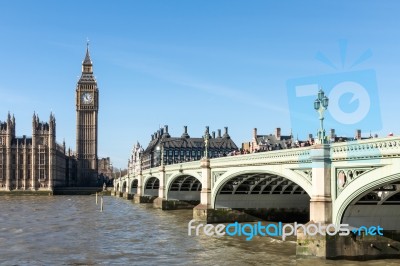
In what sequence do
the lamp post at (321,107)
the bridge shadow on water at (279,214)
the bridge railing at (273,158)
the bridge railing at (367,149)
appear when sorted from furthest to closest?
the bridge shadow on water at (279,214), the bridge railing at (273,158), the lamp post at (321,107), the bridge railing at (367,149)

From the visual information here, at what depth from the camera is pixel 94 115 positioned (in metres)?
188

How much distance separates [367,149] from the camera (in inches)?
930

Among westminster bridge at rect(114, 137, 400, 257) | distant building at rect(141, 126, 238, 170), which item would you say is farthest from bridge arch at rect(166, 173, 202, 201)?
distant building at rect(141, 126, 238, 170)

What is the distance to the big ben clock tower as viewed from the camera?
602 ft

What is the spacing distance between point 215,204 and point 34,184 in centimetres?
10799

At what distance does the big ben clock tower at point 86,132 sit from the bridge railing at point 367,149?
6367 inches

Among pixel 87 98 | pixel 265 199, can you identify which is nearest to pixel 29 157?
pixel 87 98

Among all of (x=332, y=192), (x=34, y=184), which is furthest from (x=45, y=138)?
(x=332, y=192)

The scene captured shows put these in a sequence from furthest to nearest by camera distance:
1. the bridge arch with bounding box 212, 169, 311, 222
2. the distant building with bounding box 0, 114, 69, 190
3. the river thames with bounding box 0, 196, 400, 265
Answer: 1. the distant building with bounding box 0, 114, 69, 190
2. the bridge arch with bounding box 212, 169, 311, 222
3. the river thames with bounding box 0, 196, 400, 265

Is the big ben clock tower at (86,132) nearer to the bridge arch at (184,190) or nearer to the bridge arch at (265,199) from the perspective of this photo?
the bridge arch at (184,190)

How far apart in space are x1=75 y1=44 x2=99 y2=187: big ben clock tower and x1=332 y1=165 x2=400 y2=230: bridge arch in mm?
161070

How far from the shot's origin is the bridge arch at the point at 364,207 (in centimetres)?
2367
